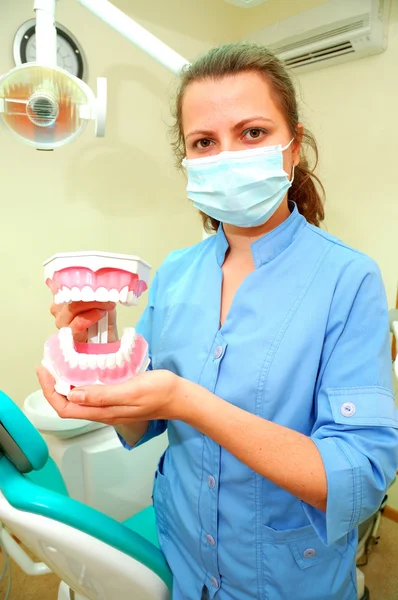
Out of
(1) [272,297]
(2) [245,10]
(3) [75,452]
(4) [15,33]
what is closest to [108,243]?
(4) [15,33]

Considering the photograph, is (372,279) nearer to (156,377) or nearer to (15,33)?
(156,377)

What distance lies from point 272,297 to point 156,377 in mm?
278

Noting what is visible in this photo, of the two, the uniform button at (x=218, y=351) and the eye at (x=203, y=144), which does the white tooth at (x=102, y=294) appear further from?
the eye at (x=203, y=144)

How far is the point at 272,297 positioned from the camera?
79 cm

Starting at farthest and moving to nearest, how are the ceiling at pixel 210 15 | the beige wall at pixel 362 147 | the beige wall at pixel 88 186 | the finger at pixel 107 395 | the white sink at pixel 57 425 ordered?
the ceiling at pixel 210 15 < the beige wall at pixel 362 147 < the beige wall at pixel 88 186 < the white sink at pixel 57 425 < the finger at pixel 107 395

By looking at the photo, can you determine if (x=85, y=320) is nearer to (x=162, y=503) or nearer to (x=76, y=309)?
(x=76, y=309)

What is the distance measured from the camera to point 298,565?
0.76 m

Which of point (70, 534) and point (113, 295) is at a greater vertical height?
point (113, 295)

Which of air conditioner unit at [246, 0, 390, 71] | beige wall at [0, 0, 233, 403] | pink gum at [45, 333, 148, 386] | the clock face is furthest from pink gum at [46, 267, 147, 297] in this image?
air conditioner unit at [246, 0, 390, 71]

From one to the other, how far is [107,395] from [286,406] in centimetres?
32

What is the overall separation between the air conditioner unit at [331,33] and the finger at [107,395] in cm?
197

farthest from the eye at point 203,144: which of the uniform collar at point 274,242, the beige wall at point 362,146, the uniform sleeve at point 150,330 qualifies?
the beige wall at point 362,146

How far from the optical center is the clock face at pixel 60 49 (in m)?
1.66

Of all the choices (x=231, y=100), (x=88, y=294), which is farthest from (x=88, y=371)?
(x=231, y=100)
